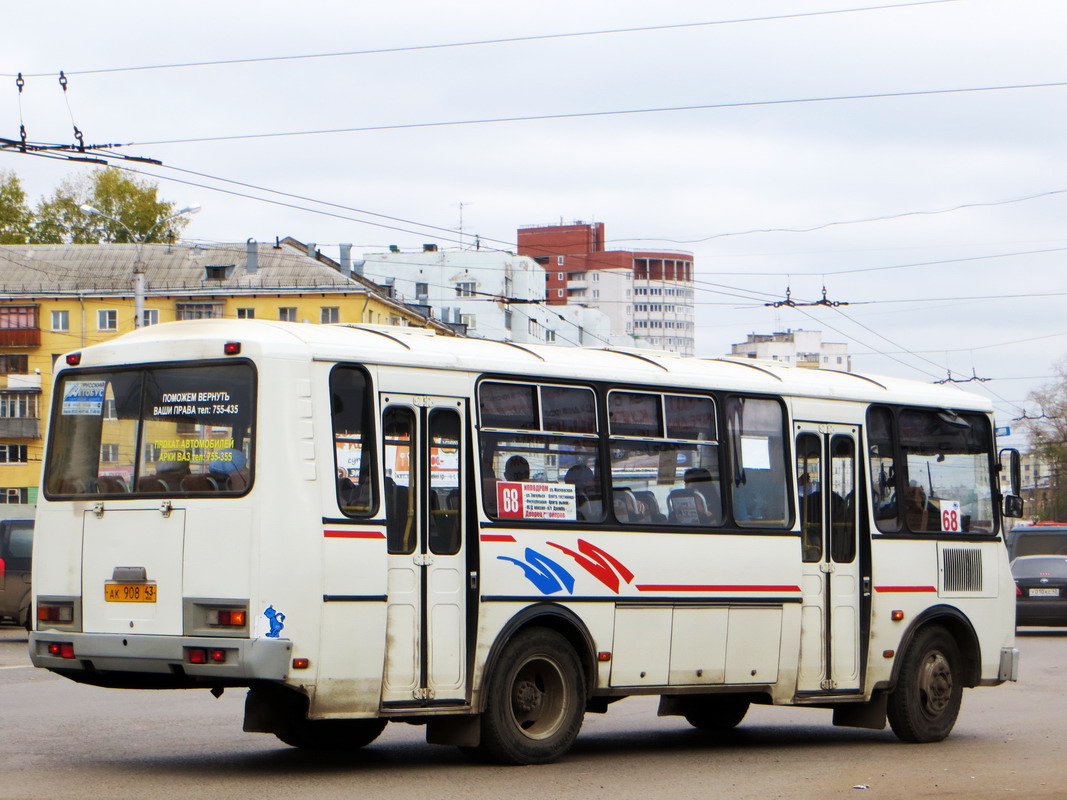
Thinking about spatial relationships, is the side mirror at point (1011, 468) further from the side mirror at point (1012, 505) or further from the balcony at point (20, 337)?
the balcony at point (20, 337)

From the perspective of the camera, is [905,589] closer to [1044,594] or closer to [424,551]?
[424,551]

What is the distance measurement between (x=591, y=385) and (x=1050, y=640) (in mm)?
19078

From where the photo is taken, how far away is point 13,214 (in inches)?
3455

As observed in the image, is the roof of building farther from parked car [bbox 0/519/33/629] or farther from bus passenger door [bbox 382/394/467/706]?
bus passenger door [bbox 382/394/467/706]

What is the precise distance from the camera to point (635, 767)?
11.6m

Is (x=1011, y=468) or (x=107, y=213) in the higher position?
(x=107, y=213)

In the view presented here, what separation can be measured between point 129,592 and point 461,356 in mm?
2605

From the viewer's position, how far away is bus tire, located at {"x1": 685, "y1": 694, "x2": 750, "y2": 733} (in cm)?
1435

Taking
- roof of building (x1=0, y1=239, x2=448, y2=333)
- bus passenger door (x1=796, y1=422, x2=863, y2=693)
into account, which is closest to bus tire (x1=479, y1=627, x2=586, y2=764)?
bus passenger door (x1=796, y1=422, x2=863, y2=693)

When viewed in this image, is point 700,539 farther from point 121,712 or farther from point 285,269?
point 285,269

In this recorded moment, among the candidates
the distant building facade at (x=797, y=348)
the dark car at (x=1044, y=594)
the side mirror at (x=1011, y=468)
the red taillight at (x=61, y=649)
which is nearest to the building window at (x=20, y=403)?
the dark car at (x=1044, y=594)

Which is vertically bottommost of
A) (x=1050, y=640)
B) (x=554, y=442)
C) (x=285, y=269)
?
(x=1050, y=640)

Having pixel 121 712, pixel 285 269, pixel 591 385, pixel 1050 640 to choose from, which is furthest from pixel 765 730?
pixel 285 269

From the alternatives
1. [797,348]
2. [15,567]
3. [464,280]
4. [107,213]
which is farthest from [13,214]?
[797,348]
